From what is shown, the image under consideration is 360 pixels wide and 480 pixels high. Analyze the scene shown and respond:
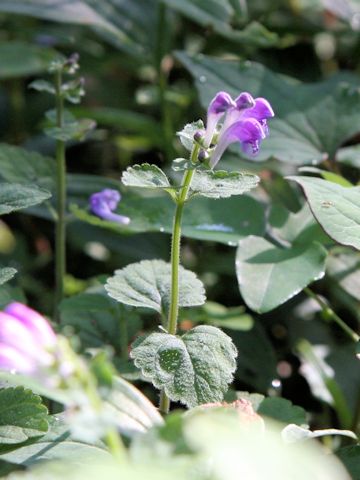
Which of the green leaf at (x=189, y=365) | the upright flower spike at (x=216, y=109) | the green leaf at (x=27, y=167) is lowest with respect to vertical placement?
the green leaf at (x=27, y=167)

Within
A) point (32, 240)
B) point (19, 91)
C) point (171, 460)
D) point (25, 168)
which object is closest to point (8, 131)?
point (19, 91)

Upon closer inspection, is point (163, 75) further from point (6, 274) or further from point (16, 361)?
point (16, 361)

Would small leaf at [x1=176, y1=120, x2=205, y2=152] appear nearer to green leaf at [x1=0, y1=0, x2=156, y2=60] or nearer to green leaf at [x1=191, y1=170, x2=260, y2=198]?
green leaf at [x1=191, y1=170, x2=260, y2=198]

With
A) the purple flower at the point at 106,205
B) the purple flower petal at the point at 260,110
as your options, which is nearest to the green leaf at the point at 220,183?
the purple flower petal at the point at 260,110

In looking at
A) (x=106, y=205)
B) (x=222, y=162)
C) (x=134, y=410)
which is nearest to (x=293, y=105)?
(x=222, y=162)

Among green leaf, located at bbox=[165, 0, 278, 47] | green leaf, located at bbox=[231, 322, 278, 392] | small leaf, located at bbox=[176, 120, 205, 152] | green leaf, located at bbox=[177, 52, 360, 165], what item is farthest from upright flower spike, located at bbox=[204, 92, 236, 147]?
green leaf, located at bbox=[165, 0, 278, 47]

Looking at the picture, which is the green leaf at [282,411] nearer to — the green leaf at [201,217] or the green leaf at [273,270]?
the green leaf at [273,270]

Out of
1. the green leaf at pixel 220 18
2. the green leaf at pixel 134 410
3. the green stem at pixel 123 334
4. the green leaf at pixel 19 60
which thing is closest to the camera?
the green leaf at pixel 134 410
